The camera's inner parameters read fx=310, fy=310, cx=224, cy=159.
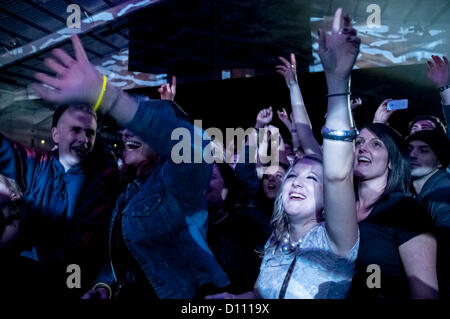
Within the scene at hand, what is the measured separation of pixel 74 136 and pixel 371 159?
5.30 feet

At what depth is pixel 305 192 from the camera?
1294 mm

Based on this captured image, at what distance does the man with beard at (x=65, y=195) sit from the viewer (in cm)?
151

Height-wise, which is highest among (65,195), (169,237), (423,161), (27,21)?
(27,21)

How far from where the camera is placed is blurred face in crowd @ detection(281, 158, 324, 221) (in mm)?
1279

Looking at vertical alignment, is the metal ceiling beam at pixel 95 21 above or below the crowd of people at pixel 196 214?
above

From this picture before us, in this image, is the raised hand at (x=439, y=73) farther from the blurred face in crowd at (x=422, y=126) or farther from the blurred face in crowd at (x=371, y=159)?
the blurred face in crowd at (x=371, y=159)

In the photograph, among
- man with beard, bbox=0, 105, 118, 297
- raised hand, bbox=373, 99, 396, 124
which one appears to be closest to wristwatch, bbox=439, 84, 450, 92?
raised hand, bbox=373, 99, 396, 124

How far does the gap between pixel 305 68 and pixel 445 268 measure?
211 inches

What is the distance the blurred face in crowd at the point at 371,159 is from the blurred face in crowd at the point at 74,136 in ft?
4.93

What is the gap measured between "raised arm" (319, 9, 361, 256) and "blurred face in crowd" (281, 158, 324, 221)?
0.27m

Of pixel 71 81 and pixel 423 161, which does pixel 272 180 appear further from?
pixel 71 81

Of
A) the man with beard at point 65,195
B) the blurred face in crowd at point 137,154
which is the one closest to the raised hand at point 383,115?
the blurred face in crowd at point 137,154

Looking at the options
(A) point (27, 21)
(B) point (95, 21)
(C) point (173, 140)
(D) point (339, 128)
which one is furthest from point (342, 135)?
(A) point (27, 21)

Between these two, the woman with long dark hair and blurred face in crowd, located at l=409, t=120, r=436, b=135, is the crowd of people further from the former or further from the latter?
blurred face in crowd, located at l=409, t=120, r=436, b=135
